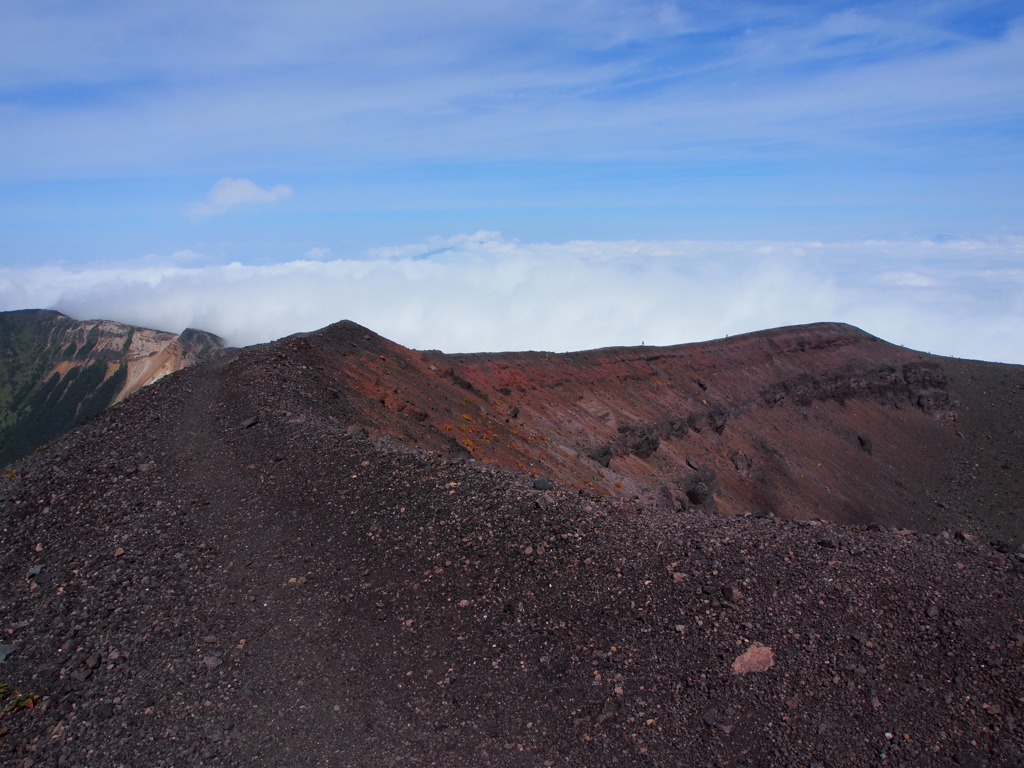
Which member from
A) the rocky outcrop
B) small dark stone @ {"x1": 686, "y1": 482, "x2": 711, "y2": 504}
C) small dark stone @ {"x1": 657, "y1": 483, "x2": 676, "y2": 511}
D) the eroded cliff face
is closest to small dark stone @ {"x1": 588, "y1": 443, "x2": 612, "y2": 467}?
small dark stone @ {"x1": 657, "y1": 483, "x2": 676, "y2": 511}

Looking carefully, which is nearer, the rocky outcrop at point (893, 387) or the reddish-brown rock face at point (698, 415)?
the reddish-brown rock face at point (698, 415)

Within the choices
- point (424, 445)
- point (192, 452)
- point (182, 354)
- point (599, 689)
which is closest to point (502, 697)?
point (599, 689)

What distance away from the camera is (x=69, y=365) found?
6034 cm

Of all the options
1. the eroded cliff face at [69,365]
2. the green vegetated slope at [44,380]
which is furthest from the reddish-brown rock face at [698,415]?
the green vegetated slope at [44,380]

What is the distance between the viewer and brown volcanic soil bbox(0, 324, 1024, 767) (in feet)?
19.2

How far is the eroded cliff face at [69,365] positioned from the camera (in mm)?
53938

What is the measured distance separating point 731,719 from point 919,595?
2.66 meters

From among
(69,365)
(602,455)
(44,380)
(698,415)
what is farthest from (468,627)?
(44,380)

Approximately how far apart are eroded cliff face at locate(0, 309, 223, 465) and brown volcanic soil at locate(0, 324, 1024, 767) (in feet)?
158

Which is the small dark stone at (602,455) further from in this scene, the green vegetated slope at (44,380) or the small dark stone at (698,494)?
the green vegetated slope at (44,380)

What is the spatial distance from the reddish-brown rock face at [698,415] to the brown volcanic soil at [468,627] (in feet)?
16.6

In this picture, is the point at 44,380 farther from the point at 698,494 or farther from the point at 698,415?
the point at 698,494

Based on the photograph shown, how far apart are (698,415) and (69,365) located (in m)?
59.1

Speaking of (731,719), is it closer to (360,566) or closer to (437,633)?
(437,633)
